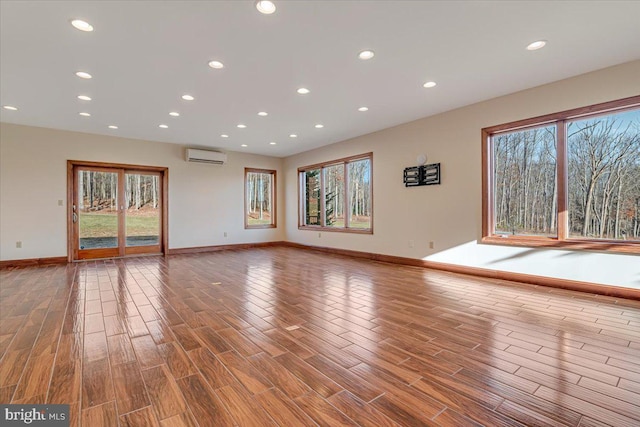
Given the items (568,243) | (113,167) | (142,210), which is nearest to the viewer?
(568,243)

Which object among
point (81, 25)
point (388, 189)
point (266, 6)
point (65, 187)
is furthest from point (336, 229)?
point (65, 187)

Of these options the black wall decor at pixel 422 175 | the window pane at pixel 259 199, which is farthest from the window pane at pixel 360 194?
the window pane at pixel 259 199

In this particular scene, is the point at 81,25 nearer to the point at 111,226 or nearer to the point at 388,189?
the point at 388,189

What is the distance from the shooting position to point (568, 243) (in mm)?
3727

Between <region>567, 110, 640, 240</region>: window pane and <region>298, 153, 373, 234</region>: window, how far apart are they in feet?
11.1

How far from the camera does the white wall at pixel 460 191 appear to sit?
11.4ft

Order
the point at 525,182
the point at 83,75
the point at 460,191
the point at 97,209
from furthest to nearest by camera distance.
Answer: the point at 97,209 → the point at 460,191 → the point at 525,182 → the point at 83,75

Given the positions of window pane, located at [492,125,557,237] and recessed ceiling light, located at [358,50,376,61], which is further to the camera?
window pane, located at [492,125,557,237]

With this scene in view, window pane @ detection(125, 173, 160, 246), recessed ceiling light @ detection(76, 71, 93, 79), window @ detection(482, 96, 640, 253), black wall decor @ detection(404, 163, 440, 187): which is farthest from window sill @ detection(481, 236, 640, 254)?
window pane @ detection(125, 173, 160, 246)

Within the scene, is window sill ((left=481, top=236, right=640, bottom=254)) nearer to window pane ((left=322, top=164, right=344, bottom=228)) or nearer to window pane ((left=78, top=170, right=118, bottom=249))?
window pane ((left=322, top=164, right=344, bottom=228))

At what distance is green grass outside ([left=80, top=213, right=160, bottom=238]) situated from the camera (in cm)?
625

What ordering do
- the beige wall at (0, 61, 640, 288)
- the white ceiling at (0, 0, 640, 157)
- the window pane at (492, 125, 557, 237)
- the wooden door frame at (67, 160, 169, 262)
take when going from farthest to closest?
the wooden door frame at (67, 160, 169, 262) < the window pane at (492, 125, 557, 237) < the beige wall at (0, 61, 640, 288) < the white ceiling at (0, 0, 640, 157)

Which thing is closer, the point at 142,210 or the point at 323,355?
the point at 323,355

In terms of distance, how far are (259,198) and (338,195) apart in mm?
2682
